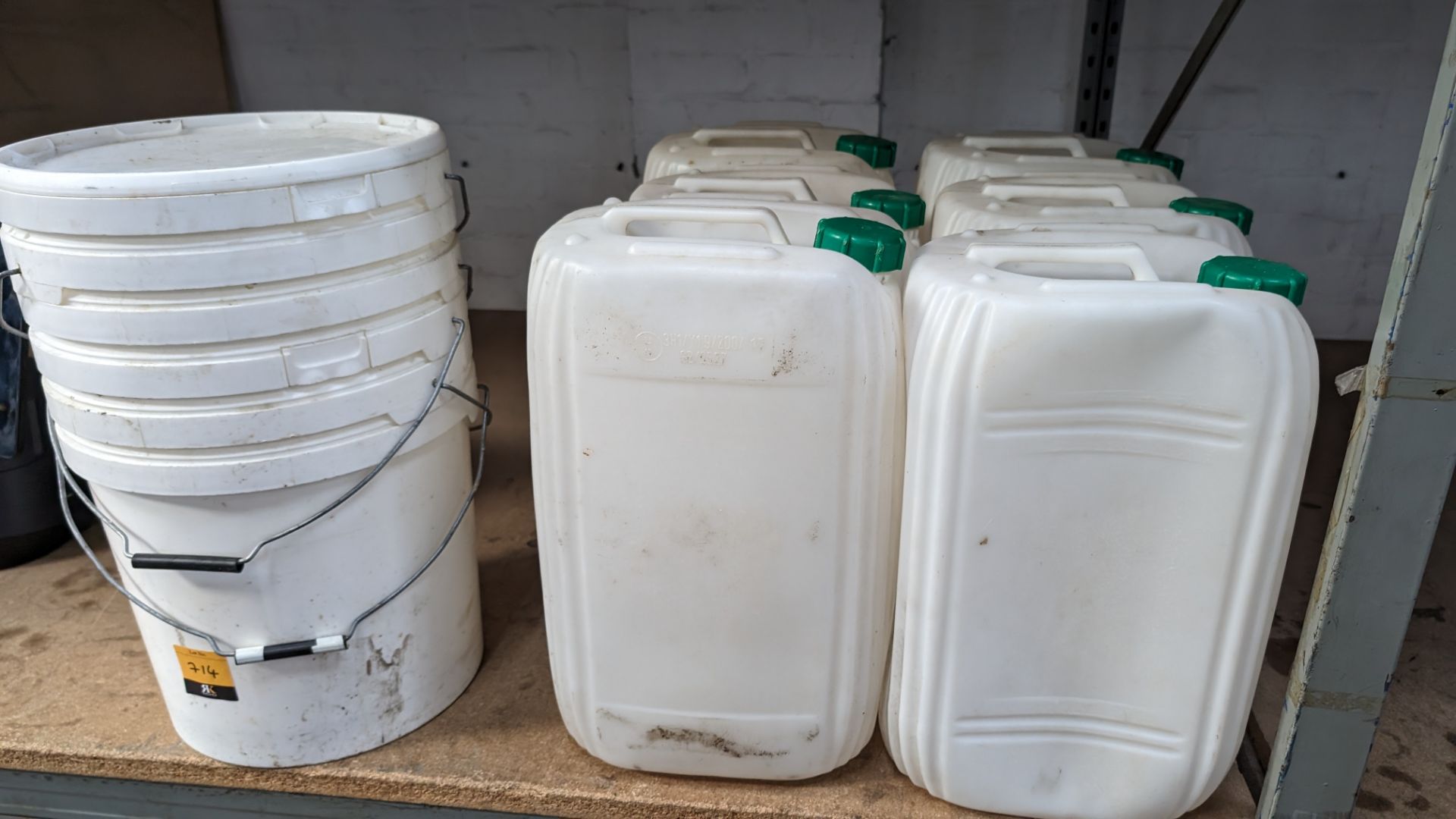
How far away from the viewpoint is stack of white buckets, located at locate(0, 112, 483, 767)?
2.43 feet

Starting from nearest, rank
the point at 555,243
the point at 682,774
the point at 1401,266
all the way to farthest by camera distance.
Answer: the point at 1401,266 < the point at 555,243 < the point at 682,774

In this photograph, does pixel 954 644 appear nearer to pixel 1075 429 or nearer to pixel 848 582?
pixel 848 582

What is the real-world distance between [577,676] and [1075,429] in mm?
470

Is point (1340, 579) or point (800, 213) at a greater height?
point (800, 213)

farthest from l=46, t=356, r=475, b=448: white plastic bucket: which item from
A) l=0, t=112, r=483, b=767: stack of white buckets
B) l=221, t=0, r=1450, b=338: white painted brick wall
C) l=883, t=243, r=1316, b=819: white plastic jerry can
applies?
l=221, t=0, r=1450, b=338: white painted brick wall

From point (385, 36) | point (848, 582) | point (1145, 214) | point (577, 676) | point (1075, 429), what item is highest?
point (385, 36)

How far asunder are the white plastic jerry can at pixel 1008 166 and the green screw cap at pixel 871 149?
0.17 ft

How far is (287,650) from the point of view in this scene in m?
0.85

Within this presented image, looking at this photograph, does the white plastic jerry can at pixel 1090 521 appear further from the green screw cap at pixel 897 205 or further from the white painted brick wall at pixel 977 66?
the white painted brick wall at pixel 977 66

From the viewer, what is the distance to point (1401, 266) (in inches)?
25.3

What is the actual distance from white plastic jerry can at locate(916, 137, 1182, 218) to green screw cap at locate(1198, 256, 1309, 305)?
0.38 metres

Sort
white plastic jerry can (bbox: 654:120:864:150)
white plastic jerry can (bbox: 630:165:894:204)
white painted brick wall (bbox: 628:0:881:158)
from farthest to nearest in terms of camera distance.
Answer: white painted brick wall (bbox: 628:0:881:158) → white plastic jerry can (bbox: 654:120:864:150) → white plastic jerry can (bbox: 630:165:894:204)

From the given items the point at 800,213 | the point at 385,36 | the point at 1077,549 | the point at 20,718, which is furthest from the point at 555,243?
the point at 385,36

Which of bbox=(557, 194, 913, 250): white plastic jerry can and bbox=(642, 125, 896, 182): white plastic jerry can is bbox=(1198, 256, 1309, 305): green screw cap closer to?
bbox=(557, 194, 913, 250): white plastic jerry can
